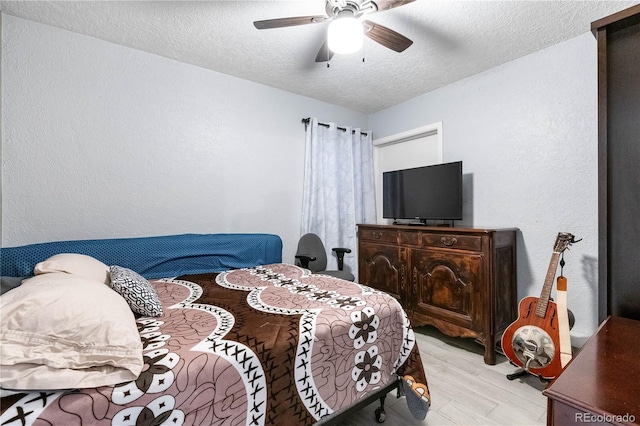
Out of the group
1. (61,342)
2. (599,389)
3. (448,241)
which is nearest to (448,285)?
(448,241)

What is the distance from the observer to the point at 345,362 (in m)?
1.35

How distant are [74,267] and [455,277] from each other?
2.59 metres

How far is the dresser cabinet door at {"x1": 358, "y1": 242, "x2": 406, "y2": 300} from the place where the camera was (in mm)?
2863

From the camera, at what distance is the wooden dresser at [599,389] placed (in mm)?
573

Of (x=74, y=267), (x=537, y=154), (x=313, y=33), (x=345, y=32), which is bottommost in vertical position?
(x=74, y=267)

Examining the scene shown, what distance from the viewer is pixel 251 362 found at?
1.09 meters

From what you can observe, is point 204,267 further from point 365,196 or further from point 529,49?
point 529,49

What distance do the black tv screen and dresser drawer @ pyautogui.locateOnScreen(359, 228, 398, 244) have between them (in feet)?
1.07

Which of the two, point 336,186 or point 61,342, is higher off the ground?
point 336,186

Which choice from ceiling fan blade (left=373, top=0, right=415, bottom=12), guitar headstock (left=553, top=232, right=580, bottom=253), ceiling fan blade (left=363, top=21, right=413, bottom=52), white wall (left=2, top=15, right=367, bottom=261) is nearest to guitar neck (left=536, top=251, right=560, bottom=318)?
guitar headstock (left=553, top=232, right=580, bottom=253)

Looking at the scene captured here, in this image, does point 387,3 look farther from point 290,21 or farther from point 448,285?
point 448,285

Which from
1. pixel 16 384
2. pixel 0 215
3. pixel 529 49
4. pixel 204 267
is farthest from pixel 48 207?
pixel 529 49

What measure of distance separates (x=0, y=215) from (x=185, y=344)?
191 cm

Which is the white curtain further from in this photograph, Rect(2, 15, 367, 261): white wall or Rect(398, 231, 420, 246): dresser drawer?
Rect(398, 231, 420, 246): dresser drawer
